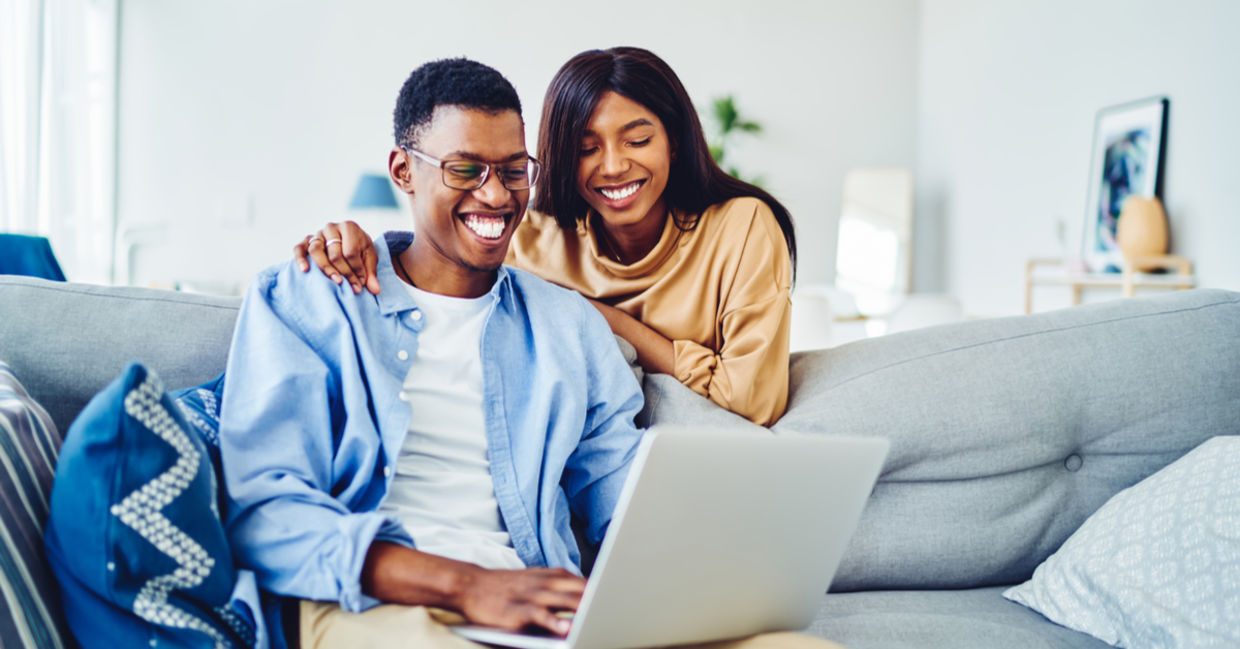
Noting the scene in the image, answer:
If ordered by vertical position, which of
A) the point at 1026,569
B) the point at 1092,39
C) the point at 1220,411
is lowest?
the point at 1026,569

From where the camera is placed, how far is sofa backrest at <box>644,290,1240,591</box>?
1454 mm

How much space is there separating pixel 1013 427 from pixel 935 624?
0.36 m

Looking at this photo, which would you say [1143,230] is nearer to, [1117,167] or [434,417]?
[1117,167]

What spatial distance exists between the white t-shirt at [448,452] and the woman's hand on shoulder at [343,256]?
0.08 metres

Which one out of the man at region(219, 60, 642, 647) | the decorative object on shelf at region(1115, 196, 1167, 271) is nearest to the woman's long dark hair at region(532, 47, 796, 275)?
the man at region(219, 60, 642, 647)

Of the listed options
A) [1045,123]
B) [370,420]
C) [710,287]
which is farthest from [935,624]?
[1045,123]

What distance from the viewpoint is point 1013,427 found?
57.5 inches

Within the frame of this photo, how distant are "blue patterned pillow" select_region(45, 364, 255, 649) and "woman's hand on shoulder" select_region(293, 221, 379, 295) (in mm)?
343

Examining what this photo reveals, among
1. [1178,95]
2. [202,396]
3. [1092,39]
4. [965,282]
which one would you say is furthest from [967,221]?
[202,396]

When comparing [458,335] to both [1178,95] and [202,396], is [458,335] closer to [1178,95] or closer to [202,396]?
[202,396]

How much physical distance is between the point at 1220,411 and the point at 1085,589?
0.43 meters

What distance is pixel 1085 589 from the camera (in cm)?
130

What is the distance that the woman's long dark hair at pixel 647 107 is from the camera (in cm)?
163

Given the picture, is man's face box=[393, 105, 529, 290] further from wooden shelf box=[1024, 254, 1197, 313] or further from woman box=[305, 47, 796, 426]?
wooden shelf box=[1024, 254, 1197, 313]
